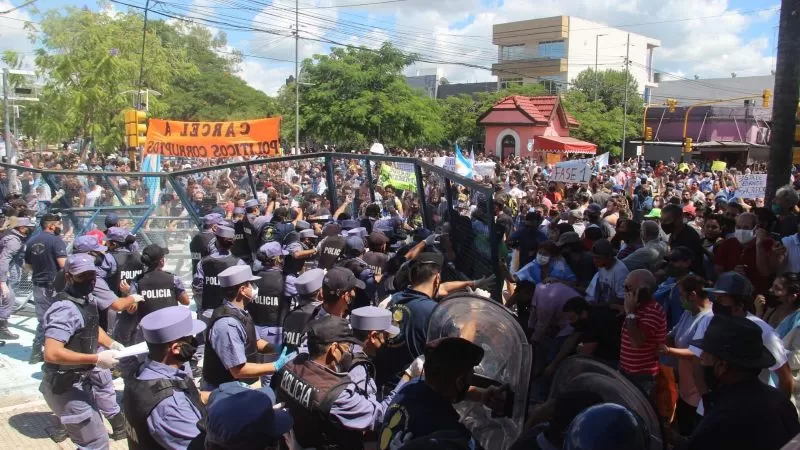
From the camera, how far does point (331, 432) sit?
3.39 m

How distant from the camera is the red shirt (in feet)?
21.6

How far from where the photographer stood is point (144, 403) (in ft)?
11.1

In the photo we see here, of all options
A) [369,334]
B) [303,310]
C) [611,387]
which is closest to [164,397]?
[369,334]

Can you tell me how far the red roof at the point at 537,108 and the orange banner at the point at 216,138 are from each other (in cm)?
3358

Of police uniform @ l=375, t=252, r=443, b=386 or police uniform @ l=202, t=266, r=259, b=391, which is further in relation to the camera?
police uniform @ l=202, t=266, r=259, b=391

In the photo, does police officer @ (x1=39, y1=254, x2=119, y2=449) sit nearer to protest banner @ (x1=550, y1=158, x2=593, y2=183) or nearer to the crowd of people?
the crowd of people

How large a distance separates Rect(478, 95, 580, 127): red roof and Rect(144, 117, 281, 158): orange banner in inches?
1322

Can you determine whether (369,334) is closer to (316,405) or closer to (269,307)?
(316,405)

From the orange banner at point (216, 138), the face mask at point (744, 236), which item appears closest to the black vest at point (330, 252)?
the face mask at point (744, 236)

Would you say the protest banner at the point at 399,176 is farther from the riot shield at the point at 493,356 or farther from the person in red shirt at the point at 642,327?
the riot shield at the point at 493,356

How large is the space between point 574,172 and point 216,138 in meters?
8.99

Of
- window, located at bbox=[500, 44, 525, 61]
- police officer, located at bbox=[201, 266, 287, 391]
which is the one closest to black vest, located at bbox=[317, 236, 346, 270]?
police officer, located at bbox=[201, 266, 287, 391]

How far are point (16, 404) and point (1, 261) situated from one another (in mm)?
2766

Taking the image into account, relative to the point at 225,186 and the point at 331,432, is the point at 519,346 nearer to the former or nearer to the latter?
the point at 331,432
